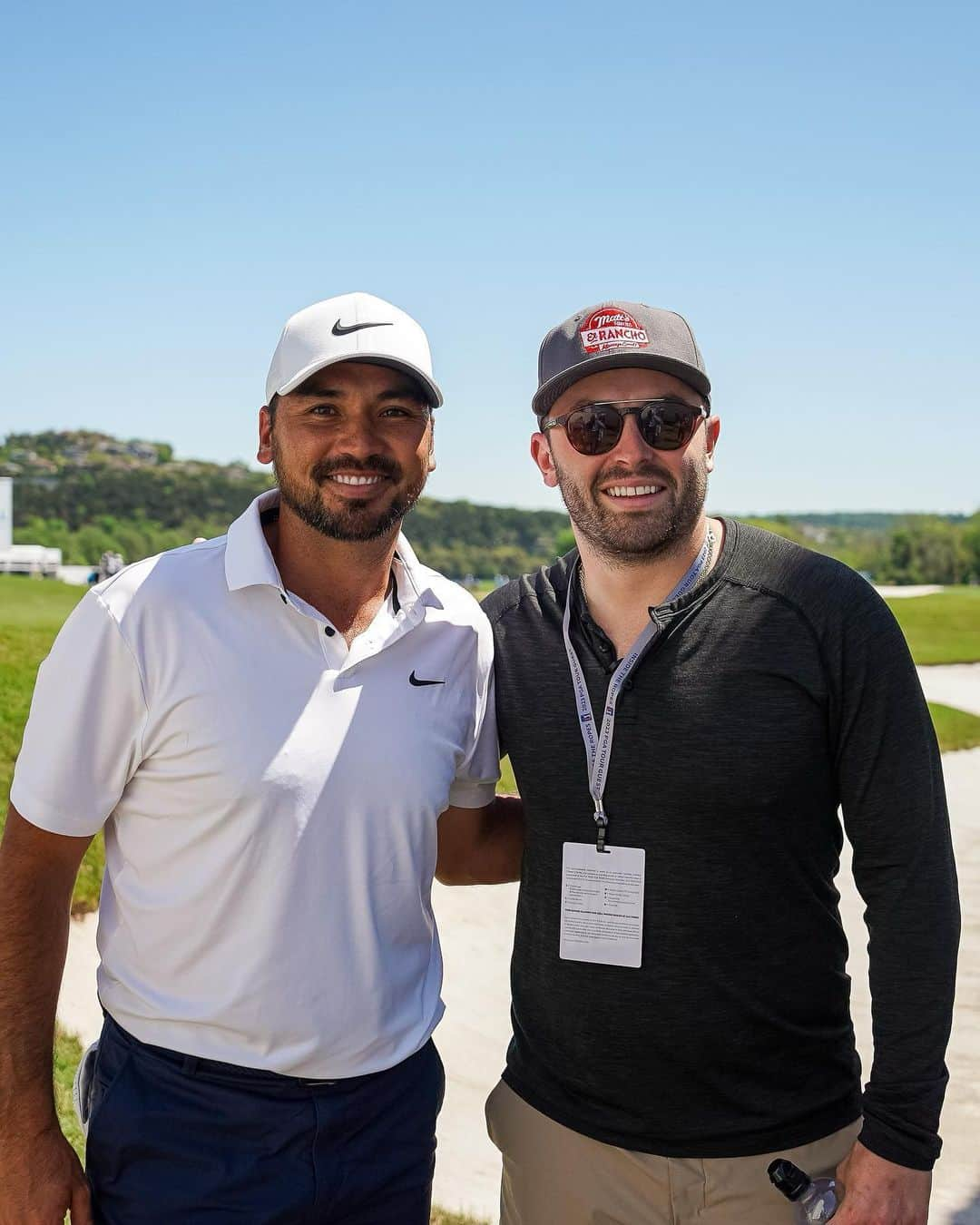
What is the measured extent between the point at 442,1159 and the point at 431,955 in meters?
3.26

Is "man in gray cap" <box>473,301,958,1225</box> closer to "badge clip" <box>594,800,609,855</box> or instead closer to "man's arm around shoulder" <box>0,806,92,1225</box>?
"badge clip" <box>594,800,609,855</box>

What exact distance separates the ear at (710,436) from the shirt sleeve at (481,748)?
76cm

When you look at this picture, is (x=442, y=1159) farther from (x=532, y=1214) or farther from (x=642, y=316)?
(x=642, y=316)

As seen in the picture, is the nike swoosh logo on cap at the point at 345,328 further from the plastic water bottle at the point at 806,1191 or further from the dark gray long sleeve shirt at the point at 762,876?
the plastic water bottle at the point at 806,1191

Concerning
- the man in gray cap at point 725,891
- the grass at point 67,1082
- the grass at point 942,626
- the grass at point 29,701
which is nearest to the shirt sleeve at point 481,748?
the man in gray cap at point 725,891

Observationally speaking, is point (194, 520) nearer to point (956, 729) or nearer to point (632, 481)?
point (956, 729)

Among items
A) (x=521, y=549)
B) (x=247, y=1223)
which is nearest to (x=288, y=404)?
(x=247, y=1223)

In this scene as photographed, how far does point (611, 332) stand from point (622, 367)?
93 mm

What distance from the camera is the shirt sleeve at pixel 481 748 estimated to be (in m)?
3.10

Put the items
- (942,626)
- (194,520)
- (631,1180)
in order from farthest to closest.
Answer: (194,520)
(942,626)
(631,1180)

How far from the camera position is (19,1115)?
104 inches

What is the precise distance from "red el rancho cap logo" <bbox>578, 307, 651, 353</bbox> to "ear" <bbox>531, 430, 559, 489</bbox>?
12.6 inches

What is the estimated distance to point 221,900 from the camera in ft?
8.73

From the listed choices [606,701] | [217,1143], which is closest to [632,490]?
[606,701]
